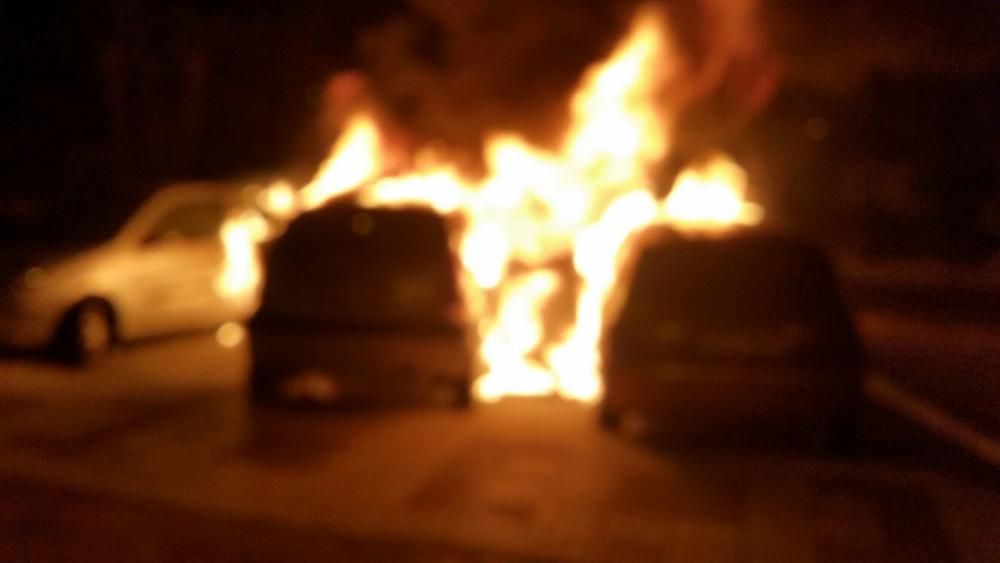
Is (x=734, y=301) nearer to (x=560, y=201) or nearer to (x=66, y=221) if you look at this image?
(x=560, y=201)

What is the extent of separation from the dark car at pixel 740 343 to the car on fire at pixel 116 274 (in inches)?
165

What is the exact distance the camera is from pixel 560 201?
13148 millimetres

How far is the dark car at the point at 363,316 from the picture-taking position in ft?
30.9

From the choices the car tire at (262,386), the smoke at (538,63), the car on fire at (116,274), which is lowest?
the car tire at (262,386)

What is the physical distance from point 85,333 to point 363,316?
12.7 ft

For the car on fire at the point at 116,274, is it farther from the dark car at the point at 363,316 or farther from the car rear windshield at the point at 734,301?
the car rear windshield at the point at 734,301

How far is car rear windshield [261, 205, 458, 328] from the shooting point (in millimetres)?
9477

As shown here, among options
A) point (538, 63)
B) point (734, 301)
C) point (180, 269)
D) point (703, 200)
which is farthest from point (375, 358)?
point (538, 63)

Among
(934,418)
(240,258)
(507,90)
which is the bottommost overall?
(934,418)

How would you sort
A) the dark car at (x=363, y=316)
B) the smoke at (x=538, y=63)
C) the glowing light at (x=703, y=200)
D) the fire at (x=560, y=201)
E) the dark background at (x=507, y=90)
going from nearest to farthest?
the dark car at (x=363, y=316)
the fire at (x=560, y=201)
the glowing light at (x=703, y=200)
the smoke at (x=538, y=63)
the dark background at (x=507, y=90)

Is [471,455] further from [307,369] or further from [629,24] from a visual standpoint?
[629,24]

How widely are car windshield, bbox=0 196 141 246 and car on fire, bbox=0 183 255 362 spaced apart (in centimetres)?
2

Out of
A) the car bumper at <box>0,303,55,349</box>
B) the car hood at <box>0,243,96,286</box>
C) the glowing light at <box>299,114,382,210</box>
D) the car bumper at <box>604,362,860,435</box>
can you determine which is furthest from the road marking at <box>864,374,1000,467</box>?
the car hood at <box>0,243,96,286</box>

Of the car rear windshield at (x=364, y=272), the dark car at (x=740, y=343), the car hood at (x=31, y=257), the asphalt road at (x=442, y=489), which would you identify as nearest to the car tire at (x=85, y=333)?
the car hood at (x=31, y=257)
